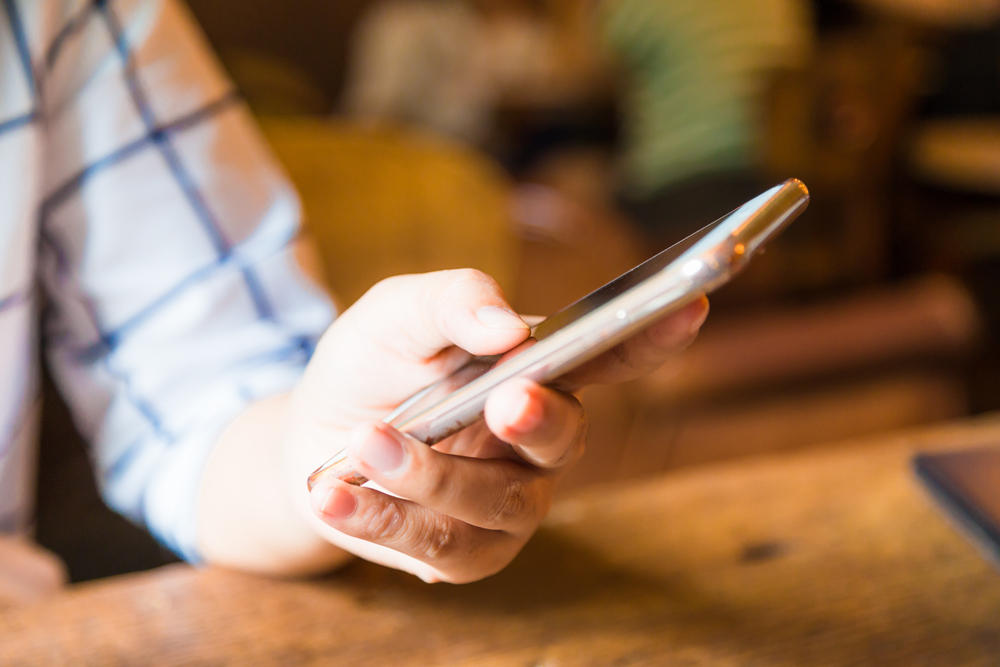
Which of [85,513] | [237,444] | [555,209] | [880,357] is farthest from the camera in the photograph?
[555,209]

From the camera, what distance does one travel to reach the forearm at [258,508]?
0.24m

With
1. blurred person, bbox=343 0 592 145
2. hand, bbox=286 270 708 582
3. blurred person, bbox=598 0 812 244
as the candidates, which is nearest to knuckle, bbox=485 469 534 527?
hand, bbox=286 270 708 582

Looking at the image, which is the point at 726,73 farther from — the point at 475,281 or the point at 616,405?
the point at 475,281

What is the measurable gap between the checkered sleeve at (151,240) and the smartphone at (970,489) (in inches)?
10.8

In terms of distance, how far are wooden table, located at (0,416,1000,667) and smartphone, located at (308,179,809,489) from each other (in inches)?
3.7

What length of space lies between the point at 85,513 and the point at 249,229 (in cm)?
22

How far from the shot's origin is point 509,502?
7.2 inches

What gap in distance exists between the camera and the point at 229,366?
324 mm

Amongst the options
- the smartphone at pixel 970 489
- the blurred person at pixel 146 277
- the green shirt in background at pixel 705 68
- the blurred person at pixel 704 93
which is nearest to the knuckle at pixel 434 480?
the blurred person at pixel 146 277

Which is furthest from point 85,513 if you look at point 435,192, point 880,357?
point 880,357

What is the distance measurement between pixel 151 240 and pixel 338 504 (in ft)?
0.73

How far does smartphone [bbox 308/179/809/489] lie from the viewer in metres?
0.13

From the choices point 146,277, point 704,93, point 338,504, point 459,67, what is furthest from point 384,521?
point 459,67

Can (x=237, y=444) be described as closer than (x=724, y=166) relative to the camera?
Yes
